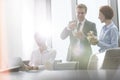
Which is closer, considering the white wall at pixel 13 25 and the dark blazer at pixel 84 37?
the dark blazer at pixel 84 37

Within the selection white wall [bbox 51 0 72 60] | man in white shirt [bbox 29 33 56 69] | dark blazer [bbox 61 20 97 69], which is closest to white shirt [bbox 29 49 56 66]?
man in white shirt [bbox 29 33 56 69]

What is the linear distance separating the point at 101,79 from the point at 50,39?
3.59 m

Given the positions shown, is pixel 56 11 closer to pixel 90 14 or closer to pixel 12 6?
pixel 90 14

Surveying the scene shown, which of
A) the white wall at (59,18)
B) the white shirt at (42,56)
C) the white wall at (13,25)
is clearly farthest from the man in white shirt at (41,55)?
the white wall at (59,18)

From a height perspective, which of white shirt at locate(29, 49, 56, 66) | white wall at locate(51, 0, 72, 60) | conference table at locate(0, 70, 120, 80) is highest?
white wall at locate(51, 0, 72, 60)

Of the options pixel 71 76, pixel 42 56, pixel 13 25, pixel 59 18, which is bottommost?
pixel 42 56

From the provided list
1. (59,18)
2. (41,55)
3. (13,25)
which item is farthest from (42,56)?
(59,18)

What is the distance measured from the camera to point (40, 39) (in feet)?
8.64

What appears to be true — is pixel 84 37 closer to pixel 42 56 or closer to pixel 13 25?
pixel 42 56

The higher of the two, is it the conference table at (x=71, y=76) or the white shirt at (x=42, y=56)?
the conference table at (x=71, y=76)

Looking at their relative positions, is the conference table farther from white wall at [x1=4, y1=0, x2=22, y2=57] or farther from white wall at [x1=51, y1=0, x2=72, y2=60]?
white wall at [x1=51, y1=0, x2=72, y2=60]

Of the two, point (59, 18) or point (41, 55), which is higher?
point (59, 18)

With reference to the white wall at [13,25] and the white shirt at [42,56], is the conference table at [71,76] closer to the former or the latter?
the white shirt at [42,56]

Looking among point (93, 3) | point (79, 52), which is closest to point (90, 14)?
point (93, 3)
